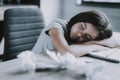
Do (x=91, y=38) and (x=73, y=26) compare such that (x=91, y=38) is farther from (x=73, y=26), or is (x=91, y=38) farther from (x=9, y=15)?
(x=9, y=15)

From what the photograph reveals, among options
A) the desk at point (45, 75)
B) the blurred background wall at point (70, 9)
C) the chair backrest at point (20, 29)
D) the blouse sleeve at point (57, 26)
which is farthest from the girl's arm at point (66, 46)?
the blurred background wall at point (70, 9)

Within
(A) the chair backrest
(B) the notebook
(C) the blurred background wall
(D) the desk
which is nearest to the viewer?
(D) the desk

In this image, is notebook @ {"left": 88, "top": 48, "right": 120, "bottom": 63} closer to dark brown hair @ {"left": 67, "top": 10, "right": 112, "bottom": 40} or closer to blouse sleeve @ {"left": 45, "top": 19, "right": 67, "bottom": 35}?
dark brown hair @ {"left": 67, "top": 10, "right": 112, "bottom": 40}

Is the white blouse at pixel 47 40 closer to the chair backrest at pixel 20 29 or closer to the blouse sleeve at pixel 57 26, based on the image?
the blouse sleeve at pixel 57 26

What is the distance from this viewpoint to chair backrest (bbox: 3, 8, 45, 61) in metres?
1.52

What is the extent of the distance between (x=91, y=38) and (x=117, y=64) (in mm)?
313

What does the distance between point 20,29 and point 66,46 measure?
0.52 m

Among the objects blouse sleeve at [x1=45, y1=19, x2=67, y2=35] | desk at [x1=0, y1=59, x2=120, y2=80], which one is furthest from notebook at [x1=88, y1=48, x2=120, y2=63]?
blouse sleeve at [x1=45, y1=19, x2=67, y2=35]

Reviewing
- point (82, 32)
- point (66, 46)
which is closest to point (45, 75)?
point (66, 46)

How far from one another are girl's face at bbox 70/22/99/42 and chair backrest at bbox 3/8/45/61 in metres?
0.44

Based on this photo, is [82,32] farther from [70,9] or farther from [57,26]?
[70,9]

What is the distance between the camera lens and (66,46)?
1.20 meters

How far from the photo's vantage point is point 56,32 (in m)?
1.29

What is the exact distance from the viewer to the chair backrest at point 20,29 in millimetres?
1522
